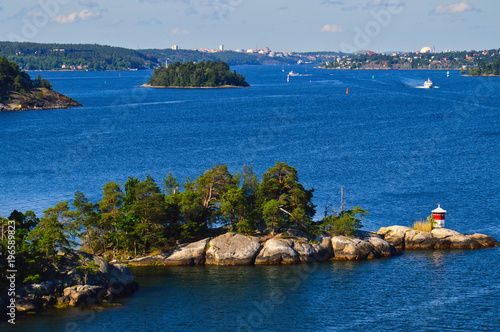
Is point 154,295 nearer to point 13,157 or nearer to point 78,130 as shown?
point 13,157

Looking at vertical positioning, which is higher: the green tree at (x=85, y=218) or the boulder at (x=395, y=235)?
the green tree at (x=85, y=218)

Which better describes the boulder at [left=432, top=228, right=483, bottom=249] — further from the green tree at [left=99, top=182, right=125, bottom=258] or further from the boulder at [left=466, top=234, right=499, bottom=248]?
the green tree at [left=99, top=182, right=125, bottom=258]

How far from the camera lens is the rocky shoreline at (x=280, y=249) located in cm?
4514

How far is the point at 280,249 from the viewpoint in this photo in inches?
1772

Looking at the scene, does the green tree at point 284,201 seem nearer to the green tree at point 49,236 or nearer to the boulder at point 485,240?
the boulder at point 485,240

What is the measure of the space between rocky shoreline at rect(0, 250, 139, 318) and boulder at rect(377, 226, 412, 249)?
21659mm

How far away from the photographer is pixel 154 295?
39.2 metres

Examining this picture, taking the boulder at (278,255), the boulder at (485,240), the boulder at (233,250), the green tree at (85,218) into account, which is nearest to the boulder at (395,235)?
the boulder at (485,240)

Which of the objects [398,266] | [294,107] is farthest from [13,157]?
[294,107]

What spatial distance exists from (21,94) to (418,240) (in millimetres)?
142840

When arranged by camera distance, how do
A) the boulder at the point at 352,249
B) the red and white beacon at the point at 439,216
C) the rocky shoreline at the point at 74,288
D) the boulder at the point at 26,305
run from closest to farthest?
1. the boulder at the point at 26,305
2. the rocky shoreline at the point at 74,288
3. the boulder at the point at 352,249
4. the red and white beacon at the point at 439,216

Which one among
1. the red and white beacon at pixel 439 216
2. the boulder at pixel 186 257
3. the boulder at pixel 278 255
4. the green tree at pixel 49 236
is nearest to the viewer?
the green tree at pixel 49 236

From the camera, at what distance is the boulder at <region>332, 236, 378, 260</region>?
46469 millimetres

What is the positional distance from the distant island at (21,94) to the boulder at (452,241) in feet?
451
